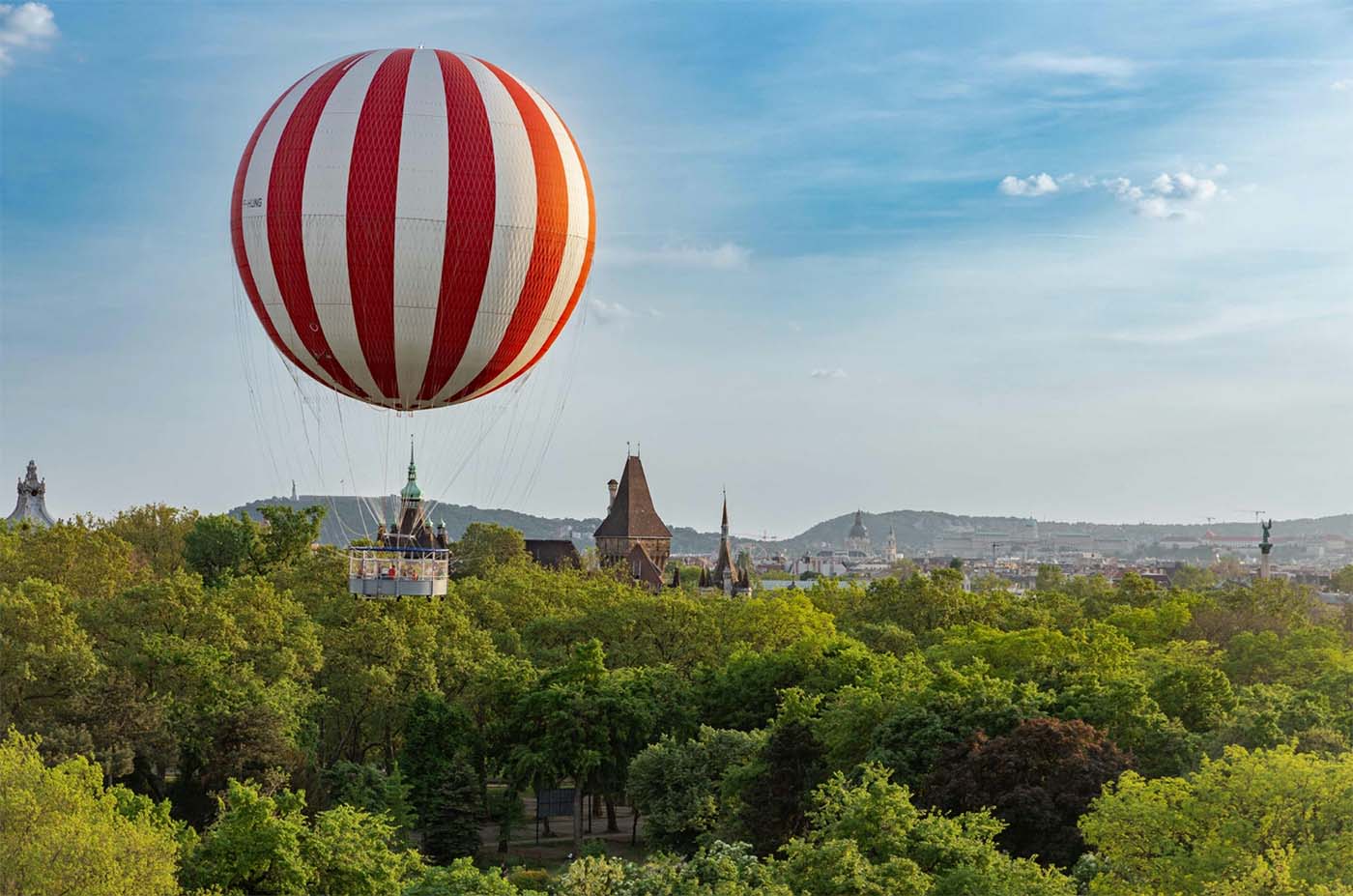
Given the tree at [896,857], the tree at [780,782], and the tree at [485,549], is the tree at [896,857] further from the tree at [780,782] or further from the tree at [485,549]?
the tree at [485,549]

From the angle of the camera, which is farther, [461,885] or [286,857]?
[286,857]

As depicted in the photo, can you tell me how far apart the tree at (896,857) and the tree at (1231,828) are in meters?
1.13

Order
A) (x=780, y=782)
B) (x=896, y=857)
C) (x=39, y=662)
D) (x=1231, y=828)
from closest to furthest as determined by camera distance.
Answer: (x=1231, y=828), (x=896, y=857), (x=780, y=782), (x=39, y=662)

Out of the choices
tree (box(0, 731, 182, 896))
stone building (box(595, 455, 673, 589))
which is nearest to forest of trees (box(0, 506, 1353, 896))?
tree (box(0, 731, 182, 896))

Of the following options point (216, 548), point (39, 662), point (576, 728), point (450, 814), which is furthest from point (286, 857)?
point (216, 548)

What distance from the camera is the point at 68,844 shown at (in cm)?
2281

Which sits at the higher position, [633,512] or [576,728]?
[633,512]

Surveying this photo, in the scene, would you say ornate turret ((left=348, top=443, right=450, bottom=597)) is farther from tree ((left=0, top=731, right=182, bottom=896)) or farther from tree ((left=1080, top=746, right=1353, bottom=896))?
tree ((left=1080, top=746, right=1353, bottom=896))

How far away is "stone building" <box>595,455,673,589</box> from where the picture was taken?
115375 mm

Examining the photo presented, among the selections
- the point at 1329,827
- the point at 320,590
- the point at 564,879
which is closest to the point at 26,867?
the point at 564,879

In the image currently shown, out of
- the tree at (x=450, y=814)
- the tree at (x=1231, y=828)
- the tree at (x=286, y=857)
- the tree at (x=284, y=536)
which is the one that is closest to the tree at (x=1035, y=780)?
the tree at (x=1231, y=828)

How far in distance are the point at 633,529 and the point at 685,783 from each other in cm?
7831

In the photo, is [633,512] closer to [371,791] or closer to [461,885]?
[371,791]

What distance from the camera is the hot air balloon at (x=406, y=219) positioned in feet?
89.0
